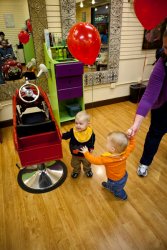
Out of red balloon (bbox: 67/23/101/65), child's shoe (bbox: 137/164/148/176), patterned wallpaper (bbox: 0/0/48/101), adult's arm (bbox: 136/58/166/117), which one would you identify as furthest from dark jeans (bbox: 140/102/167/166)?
patterned wallpaper (bbox: 0/0/48/101)

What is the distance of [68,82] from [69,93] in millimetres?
160

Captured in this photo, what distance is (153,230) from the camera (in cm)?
135

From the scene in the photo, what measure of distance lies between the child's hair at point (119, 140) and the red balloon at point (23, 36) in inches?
81.8

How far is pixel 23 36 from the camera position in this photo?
8.20 feet

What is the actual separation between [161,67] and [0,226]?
5.69 ft

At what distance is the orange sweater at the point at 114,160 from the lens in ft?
4.25

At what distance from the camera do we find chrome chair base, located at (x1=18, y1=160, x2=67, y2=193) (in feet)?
5.69

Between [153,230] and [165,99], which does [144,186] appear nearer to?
[153,230]

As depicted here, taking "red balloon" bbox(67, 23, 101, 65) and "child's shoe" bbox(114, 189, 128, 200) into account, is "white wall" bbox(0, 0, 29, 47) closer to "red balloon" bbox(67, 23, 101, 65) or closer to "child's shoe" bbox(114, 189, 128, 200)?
"red balloon" bbox(67, 23, 101, 65)

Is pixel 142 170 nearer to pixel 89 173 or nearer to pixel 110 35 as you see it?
pixel 89 173

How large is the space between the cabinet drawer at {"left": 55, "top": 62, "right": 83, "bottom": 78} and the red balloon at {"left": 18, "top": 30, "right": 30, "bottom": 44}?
70cm

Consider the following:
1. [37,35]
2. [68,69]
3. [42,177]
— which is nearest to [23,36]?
[37,35]

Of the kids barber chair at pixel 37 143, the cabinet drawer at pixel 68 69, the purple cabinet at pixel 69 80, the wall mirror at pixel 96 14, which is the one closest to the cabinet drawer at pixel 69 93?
the purple cabinet at pixel 69 80

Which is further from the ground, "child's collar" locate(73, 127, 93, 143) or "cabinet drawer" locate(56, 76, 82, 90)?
"cabinet drawer" locate(56, 76, 82, 90)
